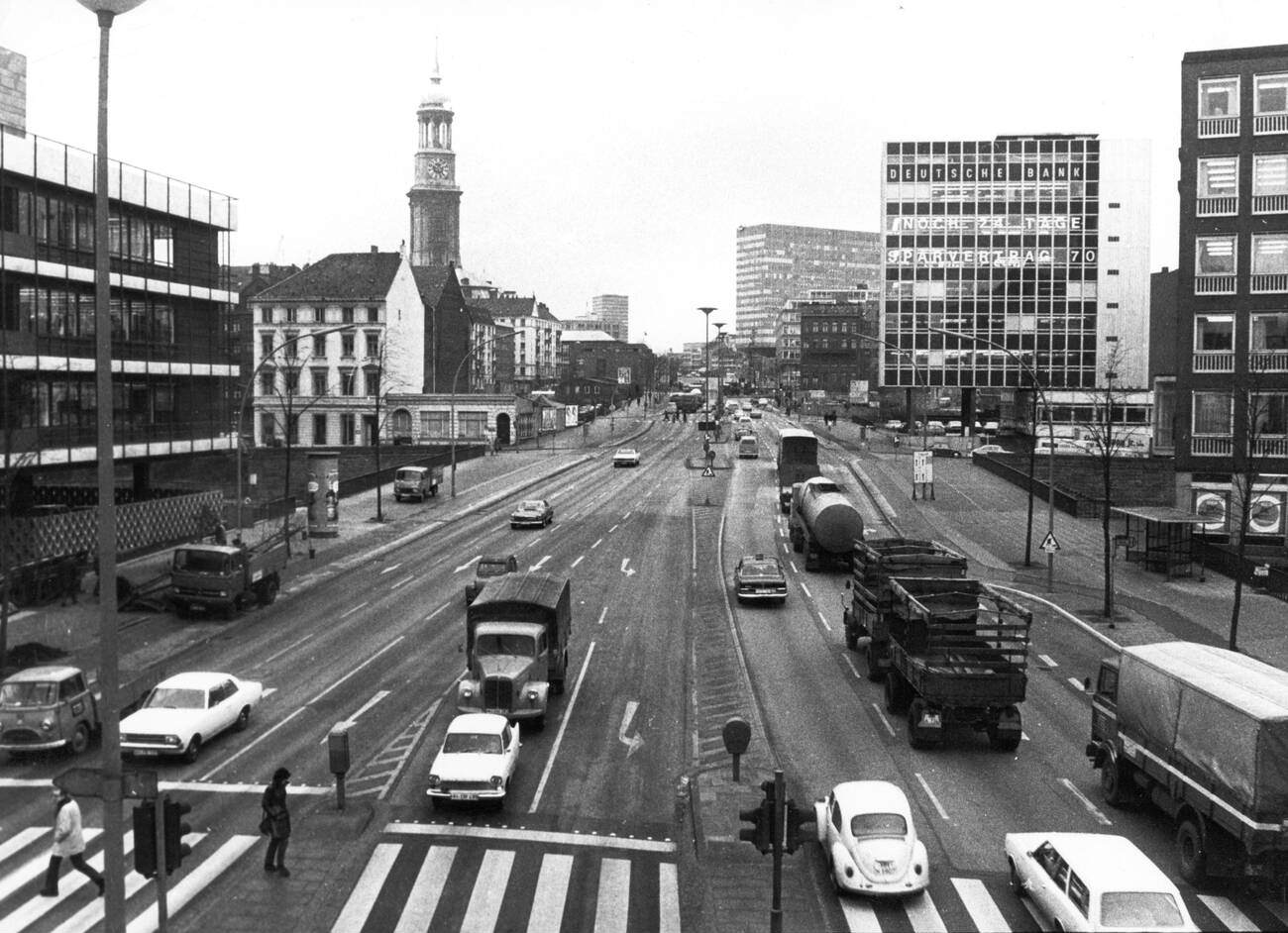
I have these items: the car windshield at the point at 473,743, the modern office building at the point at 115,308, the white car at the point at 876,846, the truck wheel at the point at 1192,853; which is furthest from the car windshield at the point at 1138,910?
the modern office building at the point at 115,308

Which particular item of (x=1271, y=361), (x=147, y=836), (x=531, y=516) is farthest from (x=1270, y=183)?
(x=147, y=836)

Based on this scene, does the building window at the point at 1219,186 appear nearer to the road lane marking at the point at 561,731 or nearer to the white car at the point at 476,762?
the road lane marking at the point at 561,731

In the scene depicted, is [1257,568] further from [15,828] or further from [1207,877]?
[15,828]

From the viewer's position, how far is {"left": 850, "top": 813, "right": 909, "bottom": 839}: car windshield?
17.8 m

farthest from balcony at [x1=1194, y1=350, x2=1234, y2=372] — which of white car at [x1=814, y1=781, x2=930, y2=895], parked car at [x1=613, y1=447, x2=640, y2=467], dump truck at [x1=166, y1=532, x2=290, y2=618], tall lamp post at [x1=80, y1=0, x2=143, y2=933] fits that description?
tall lamp post at [x1=80, y1=0, x2=143, y2=933]

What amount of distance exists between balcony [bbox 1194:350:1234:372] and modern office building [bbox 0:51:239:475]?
42.0m

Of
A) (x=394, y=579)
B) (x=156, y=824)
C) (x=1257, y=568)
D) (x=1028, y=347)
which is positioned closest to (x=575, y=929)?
(x=156, y=824)

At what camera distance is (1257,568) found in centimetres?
4244

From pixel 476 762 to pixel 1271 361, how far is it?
134 ft

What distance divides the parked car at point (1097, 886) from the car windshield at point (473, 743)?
949 centimetres

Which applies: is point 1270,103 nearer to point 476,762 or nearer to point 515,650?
point 515,650

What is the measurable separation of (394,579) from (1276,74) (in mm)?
41042

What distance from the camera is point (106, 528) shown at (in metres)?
12.6

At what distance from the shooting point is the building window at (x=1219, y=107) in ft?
160
